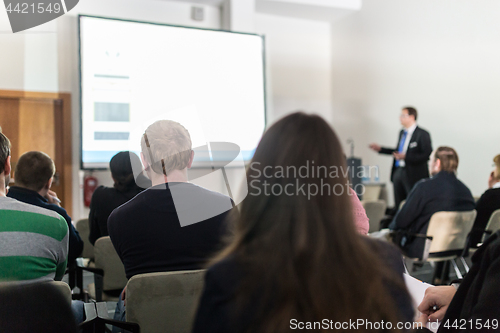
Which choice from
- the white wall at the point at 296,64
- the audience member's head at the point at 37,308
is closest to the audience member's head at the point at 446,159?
the audience member's head at the point at 37,308

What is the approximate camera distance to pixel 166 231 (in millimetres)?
1501

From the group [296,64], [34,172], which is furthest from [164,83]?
[34,172]

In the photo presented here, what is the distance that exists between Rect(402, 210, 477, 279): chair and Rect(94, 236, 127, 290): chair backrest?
2.19m

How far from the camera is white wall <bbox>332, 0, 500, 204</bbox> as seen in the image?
190 inches

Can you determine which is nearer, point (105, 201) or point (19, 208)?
point (19, 208)

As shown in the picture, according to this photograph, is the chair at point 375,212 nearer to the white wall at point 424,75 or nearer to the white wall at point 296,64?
the white wall at point 424,75

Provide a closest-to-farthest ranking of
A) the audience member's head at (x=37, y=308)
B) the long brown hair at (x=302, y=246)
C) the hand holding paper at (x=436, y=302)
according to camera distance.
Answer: the long brown hair at (x=302, y=246), the audience member's head at (x=37, y=308), the hand holding paper at (x=436, y=302)

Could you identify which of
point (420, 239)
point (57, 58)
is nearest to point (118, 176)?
point (420, 239)

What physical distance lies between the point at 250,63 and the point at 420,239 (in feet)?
10.9

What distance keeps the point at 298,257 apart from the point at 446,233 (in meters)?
2.87

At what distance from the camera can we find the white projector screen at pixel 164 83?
4.84 m

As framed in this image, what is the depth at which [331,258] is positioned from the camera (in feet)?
2.39

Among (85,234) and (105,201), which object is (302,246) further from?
(85,234)

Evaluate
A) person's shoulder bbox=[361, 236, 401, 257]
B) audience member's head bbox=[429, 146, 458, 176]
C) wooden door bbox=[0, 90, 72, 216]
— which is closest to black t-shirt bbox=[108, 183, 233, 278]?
person's shoulder bbox=[361, 236, 401, 257]
